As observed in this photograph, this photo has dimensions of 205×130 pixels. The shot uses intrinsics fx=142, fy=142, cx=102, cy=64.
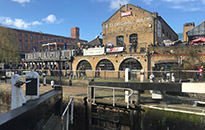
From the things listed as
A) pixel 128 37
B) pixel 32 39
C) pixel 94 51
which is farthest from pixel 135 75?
pixel 32 39

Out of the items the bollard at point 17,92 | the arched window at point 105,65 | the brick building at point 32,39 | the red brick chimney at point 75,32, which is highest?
the red brick chimney at point 75,32

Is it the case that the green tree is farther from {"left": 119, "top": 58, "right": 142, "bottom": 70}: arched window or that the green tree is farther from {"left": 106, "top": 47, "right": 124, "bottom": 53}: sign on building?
{"left": 119, "top": 58, "right": 142, "bottom": 70}: arched window

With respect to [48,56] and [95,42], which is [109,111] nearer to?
[48,56]

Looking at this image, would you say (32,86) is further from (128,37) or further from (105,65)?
(128,37)

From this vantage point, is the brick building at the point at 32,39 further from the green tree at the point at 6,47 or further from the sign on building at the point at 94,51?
the sign on building at the point at 94,51

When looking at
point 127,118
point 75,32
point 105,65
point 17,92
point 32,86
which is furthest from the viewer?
point 75,32

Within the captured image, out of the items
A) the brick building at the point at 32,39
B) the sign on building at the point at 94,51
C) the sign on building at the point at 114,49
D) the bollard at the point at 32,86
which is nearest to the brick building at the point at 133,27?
the sign on building at the point at 114,49

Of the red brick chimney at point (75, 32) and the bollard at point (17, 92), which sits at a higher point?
the red brick chimney at point (75, 32)

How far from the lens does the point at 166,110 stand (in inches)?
256

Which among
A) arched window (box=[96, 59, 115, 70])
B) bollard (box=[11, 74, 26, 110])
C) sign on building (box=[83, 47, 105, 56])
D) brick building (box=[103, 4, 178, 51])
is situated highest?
brick building (box=[103, 4, 178, 51])

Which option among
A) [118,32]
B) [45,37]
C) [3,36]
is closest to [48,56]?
[3,36]

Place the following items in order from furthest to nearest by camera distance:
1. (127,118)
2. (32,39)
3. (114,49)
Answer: (32,39) → (114,49) → (127,118)

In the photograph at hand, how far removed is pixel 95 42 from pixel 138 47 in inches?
571

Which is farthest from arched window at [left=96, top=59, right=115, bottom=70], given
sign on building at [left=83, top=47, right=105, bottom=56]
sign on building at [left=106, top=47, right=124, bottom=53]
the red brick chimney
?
the red brick chimney
